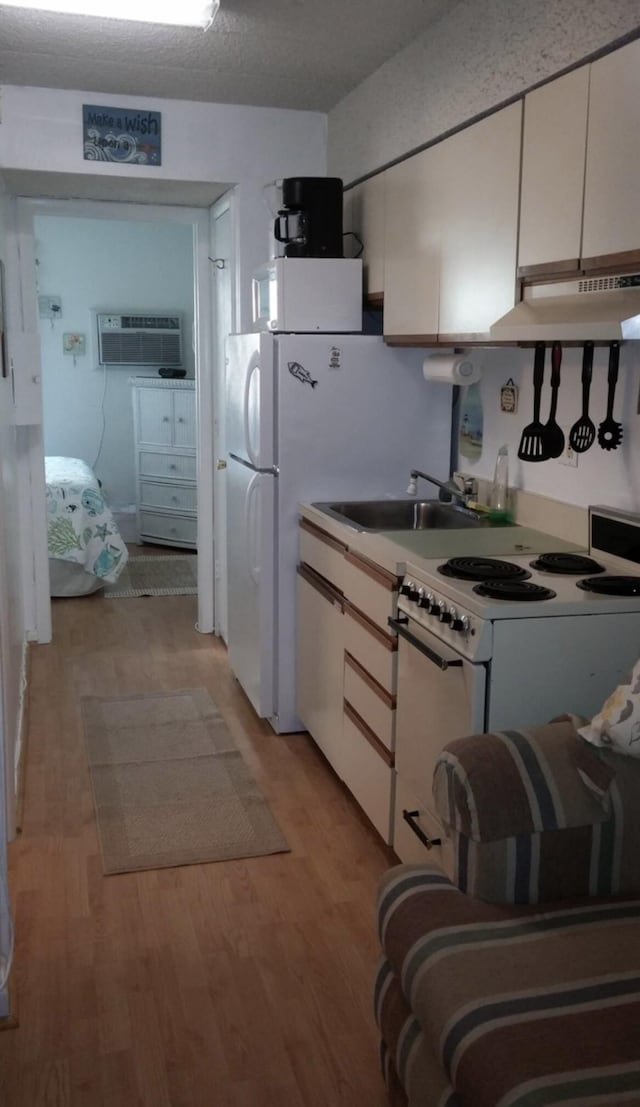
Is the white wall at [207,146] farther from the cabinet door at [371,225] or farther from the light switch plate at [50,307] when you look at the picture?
the light switch plate at [50,307]

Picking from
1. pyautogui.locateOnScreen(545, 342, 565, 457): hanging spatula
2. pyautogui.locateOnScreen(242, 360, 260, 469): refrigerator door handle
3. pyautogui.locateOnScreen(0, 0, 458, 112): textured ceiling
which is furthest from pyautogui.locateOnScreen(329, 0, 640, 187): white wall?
pyautogui.locateOnScreen(242, 360, 260, 469): refrigerator door handle

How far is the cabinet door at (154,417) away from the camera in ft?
22.8

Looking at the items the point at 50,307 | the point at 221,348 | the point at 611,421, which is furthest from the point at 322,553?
the point at 50,307

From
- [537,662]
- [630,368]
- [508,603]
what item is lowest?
[537,662]

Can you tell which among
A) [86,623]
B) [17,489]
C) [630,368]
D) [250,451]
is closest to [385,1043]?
[630,368]

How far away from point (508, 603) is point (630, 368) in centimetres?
81

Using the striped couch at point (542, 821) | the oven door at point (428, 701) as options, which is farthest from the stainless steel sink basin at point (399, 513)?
the striped couch at point (542, 821)

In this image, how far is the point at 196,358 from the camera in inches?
187

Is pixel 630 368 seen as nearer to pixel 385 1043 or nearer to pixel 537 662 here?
pixel 537 662

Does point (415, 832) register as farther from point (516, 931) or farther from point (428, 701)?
point (516, 931)

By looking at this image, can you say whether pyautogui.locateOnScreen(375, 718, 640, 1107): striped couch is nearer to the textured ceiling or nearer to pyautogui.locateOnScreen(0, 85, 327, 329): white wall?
the textured ceiling

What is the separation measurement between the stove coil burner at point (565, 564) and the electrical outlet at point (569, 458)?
1.24ft

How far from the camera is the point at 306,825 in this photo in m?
3.09

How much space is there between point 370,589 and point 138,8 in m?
1.79
